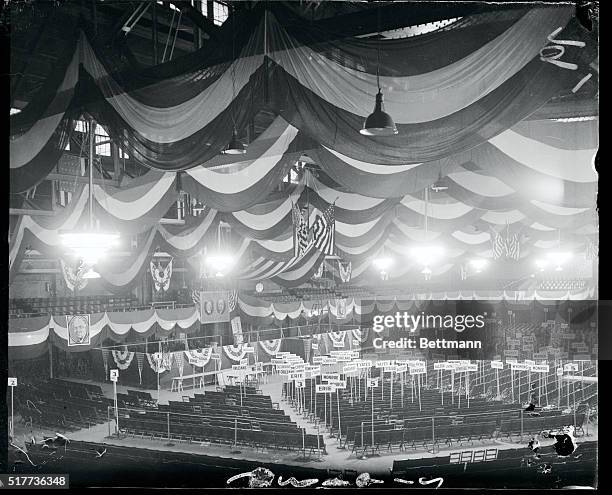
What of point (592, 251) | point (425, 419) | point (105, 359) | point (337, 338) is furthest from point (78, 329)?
point (592, 251)

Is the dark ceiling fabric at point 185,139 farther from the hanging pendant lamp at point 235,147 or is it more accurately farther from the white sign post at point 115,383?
the white sign post at point 115,383

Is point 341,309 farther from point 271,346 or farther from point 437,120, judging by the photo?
point 437,120

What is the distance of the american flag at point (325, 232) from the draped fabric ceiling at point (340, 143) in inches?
1.9

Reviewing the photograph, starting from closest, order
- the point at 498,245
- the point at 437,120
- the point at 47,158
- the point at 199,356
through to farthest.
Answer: the point at 437,120
the point at 498,245
the point at 199,356
the point at 47,158

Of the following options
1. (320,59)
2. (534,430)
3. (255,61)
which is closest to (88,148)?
(255,61)

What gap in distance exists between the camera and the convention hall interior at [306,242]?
10.3 feet

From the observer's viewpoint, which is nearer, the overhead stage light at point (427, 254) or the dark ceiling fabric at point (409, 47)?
the dark ceiling fabric at point (409, 47)

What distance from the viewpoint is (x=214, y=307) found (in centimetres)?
340

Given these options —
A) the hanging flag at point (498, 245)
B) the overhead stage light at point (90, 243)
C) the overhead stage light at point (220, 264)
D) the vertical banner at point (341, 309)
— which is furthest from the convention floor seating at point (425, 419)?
the overhead stage light at point (90, 243)

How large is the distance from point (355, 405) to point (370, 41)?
2.03 meters

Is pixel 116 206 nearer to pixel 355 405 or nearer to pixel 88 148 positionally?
pixel 88 148

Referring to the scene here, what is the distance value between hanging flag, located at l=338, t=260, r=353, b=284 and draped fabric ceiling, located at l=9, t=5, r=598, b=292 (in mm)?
29

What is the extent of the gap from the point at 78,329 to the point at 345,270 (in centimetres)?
164

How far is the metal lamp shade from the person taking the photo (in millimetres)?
2980
